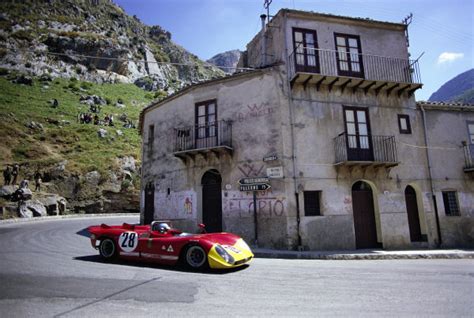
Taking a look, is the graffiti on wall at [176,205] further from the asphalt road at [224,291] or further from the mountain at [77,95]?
the asphalt road at [224,291]

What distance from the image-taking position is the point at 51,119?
4416cm

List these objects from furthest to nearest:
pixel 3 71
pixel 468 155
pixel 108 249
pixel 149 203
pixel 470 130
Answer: pixel 3 71
pixel 149 203
pixel 470 130
pixel 468 155
pixel 108 249

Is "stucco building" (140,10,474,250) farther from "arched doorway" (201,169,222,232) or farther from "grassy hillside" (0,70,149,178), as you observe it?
"grassy hillside" (0,70,149,178)

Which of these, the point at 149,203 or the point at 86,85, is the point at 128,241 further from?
the point at 86,85

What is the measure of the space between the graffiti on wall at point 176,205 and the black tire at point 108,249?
252 inches

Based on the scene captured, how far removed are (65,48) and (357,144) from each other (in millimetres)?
72694

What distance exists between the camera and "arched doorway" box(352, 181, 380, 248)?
14.1 m

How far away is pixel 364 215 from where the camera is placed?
1439 cm

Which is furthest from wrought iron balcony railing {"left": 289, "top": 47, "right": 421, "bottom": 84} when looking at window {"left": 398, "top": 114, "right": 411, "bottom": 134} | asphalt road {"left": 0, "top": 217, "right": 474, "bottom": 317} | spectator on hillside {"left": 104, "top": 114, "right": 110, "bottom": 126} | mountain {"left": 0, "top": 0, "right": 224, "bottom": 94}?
mountain {"left": 0, "top": 0, "right": 224, "bottom": 94}

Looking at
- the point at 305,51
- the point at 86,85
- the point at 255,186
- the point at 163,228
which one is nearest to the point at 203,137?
the point at 255,186

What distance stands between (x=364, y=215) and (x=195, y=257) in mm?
9959

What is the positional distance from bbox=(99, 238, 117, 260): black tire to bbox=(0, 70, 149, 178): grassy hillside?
1155 inches

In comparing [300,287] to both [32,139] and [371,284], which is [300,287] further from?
[32,139]

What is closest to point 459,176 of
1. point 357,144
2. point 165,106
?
point 357,144
